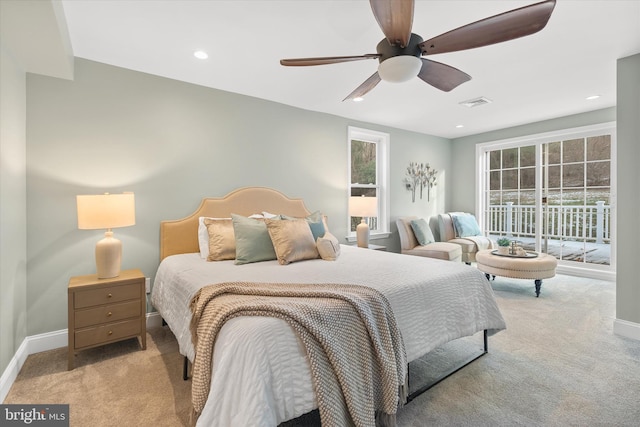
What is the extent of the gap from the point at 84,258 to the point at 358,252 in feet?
8.03

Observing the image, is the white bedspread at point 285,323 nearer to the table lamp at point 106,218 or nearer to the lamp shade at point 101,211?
the table lamp at point 106,218

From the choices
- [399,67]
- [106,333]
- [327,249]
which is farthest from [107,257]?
[399,67]

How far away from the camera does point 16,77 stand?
88.1 inches

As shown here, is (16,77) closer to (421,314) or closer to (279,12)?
(279,12)

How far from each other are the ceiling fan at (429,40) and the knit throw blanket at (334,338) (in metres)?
1.32

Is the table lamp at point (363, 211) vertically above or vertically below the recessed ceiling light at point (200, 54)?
below

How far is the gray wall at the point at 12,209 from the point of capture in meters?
2.00

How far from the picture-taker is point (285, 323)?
1330 millimetres

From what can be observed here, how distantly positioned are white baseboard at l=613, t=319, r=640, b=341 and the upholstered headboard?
3222 millimetres

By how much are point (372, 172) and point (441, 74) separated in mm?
2989

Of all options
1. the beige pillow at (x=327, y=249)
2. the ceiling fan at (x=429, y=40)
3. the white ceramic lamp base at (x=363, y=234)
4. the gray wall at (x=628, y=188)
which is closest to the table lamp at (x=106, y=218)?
the beige pillow at (x=327, y=249)

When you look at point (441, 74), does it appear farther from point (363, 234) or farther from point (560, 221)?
point (560, 221)

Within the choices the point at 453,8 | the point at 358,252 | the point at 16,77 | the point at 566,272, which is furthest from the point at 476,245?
the point at 16,77
